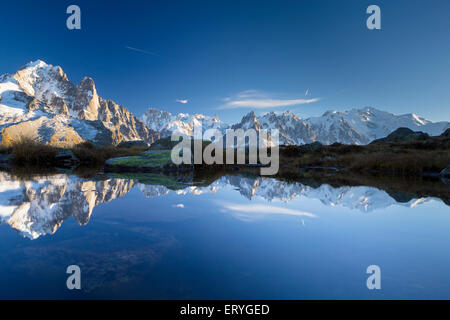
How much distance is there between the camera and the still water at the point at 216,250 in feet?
5.75

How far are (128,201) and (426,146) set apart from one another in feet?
115

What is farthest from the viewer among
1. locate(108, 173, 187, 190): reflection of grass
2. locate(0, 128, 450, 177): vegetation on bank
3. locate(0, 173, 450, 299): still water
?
locate(0, 128, 450, 177): vegetation on bank

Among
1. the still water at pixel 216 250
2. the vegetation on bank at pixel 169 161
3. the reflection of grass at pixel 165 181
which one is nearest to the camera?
the still water at pixel 216 250

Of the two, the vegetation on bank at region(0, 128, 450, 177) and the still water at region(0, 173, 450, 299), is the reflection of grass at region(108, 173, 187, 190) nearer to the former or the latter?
the still water at region(0, 173, 450, 299)

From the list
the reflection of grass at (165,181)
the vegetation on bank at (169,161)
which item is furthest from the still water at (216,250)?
the vegetation on bank at (169,161)

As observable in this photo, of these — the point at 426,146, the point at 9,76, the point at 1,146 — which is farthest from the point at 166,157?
the point at 9,76

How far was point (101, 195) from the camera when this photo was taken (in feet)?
17.4

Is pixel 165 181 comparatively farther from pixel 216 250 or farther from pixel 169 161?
pixel 216 250

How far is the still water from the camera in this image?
175cm

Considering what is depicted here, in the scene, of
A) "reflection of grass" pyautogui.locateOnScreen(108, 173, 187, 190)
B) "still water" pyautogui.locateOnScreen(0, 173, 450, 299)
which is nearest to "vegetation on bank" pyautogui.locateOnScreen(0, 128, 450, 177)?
"reflection of grass" pyautogui.locateOnScreen(108, 173, 187, 190)

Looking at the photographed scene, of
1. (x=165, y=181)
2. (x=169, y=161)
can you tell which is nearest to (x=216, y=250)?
(x=165, y=181)

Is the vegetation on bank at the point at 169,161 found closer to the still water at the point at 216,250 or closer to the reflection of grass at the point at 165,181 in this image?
the reflection of grass at the point at 165,181

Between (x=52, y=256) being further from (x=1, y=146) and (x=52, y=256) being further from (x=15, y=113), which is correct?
(x=15, y=113)
